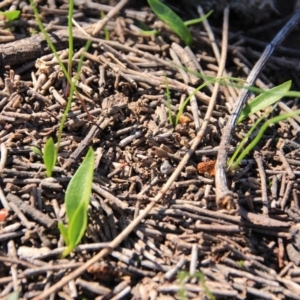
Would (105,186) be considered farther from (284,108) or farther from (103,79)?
(284,108)

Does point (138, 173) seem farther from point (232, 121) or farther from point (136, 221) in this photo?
point (232, 121)

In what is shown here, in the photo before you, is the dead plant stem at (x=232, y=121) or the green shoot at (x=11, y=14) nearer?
the dead plant stem at (x=232, y=121)

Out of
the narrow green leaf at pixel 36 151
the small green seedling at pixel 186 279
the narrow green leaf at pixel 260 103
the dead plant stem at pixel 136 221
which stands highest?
the narrow green leaf at pixel 260 103

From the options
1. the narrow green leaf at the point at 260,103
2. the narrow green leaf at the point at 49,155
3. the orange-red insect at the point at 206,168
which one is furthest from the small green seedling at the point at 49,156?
the narrow green leaf at the point at 260,103

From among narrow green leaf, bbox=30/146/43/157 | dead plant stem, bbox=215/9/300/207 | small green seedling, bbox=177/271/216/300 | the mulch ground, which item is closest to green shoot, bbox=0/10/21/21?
the mulch ground

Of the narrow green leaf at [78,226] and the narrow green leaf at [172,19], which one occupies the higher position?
the narrow green leaf at [172,19]

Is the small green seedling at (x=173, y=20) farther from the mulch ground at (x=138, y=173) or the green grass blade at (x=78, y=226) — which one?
the green grass blade at (x=78, y=226)

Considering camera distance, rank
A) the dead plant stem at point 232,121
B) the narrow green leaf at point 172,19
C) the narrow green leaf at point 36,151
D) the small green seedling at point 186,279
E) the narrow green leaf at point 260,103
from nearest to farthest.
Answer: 1. the small green seedling at point 186,279
2. the dead plant stem at point 232,121
3. the narrow green leaf at point 36,151
4. the narrow green leaf at point 260,103
5. the narrow green leaf at point 172,19
